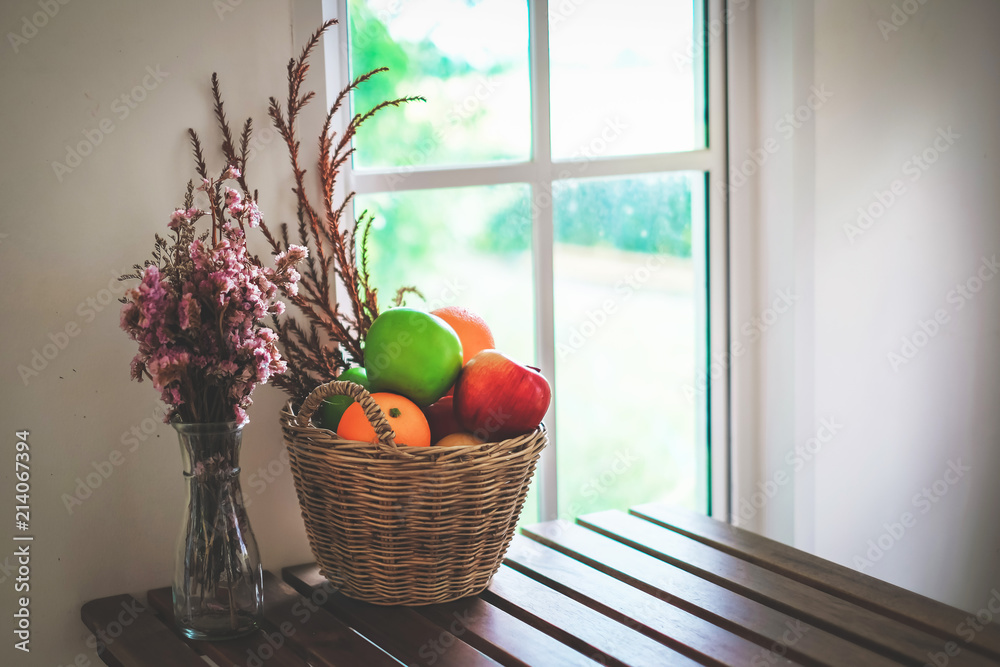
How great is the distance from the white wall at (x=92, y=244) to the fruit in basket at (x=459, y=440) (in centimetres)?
42

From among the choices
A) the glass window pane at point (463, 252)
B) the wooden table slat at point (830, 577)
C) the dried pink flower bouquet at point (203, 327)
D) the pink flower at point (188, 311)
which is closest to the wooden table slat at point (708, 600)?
the wooden table slat at point (830, 577)

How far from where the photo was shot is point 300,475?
0.99m

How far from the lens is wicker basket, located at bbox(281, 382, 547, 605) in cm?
91

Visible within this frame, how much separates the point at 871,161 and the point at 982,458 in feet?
2.39

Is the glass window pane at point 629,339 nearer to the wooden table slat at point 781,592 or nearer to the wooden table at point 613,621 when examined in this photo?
the wooden table slat at point 781,592

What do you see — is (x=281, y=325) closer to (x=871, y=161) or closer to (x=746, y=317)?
(x=746, y=317)

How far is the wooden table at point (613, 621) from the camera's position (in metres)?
0.87

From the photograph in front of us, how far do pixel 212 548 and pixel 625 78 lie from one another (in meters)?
1.09

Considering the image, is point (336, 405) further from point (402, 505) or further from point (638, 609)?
point (638, 609)

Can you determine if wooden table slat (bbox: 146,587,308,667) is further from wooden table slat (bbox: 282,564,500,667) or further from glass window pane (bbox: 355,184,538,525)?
glass window pane (bbox: 355,184,538,525)

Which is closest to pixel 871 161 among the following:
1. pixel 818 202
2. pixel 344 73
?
pixel 818 202

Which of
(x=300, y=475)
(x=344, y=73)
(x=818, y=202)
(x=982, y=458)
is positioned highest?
(x=344, y=73)

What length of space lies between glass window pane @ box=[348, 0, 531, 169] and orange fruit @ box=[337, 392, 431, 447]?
54 cm

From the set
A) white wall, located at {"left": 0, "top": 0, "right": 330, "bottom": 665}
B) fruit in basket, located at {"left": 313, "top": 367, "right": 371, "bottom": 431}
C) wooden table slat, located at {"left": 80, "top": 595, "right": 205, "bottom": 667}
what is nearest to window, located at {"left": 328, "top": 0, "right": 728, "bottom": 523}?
white wall, located at {"left": 0, "top": 0, "right": 330, "bottom": 665}
